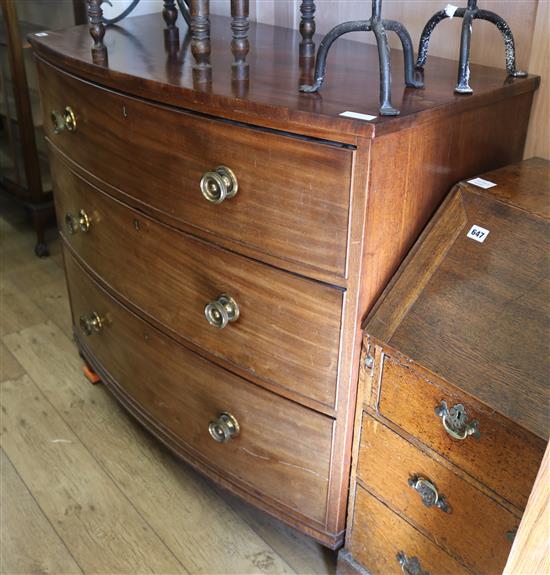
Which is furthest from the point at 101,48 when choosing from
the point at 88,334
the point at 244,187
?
the point at 88,334

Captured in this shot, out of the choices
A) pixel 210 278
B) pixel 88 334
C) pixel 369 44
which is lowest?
pixel 88 334

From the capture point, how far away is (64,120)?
1.49 metres

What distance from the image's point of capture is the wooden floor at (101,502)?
1.45 m

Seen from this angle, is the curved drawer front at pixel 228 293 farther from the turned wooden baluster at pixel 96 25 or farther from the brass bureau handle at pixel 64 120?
the turned wooden baluster at pixel 96 25

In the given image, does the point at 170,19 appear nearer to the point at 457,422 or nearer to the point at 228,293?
the point at 228,293

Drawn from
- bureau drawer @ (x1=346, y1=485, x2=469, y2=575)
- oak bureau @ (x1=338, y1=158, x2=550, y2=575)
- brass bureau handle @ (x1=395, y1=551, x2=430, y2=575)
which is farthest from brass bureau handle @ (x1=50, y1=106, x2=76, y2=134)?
brass bureau handle @ (x1=395, y1=551, x2=430, y2=575)

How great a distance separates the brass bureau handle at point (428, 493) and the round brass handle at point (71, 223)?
97 cm

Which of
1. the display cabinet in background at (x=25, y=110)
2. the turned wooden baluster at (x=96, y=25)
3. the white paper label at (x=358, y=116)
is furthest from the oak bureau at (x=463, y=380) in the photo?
the display cabinet in background at (x=25, y=110)

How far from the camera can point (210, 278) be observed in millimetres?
1236

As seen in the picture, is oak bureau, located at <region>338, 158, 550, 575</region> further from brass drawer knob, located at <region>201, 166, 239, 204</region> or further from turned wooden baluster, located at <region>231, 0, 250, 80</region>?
turned wooden baluster, located at <region>231, 0, 250, 80</region>

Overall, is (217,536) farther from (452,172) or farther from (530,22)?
(530,22)

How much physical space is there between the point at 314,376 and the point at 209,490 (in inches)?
24.2

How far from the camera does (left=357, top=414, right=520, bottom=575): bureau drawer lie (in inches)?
39.3

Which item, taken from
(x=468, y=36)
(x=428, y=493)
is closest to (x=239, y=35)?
(x=468, y=36)
